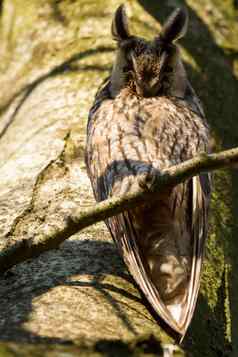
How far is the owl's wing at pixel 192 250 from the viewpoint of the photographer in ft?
7.97

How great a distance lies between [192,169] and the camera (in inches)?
85.0

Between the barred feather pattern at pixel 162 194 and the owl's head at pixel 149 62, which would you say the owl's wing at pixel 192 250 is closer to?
the barred feather pattern at pixel 162 194

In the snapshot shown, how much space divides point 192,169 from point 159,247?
666 mm

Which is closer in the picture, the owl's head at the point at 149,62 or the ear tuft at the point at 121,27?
the owl's head at the point at 149,62

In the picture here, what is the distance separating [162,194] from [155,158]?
0.53m

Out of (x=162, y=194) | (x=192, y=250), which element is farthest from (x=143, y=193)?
(x=192, y=250)

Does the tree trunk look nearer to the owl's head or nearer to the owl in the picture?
the owl

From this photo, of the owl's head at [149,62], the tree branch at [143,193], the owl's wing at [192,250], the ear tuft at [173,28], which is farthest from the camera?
the ear tuft at [173,28]

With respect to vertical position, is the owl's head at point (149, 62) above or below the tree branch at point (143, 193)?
above

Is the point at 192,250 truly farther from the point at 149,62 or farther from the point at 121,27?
the point at 121,27

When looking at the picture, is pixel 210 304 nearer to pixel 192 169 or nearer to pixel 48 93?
pixel 192 169

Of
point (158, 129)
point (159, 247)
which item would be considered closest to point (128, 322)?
point (159, 247)

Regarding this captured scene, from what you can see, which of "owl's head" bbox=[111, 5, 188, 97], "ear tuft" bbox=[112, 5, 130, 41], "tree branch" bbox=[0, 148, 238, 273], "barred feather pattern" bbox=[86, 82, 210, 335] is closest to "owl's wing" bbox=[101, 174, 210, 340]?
"barred feather pattern" bbox=[86, 82, 210, 335]

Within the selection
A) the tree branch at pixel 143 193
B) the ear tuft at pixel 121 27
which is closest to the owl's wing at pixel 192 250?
the tree branch at pixel 143 193
